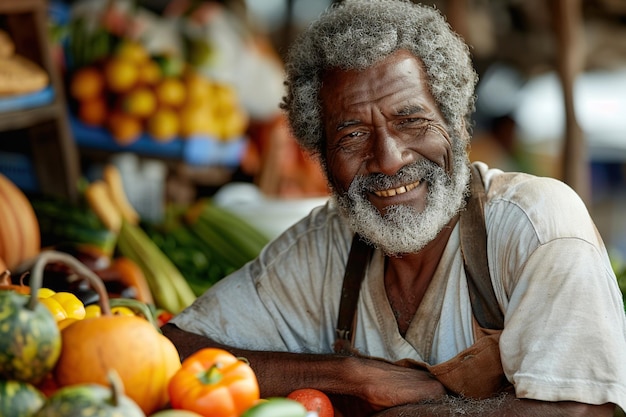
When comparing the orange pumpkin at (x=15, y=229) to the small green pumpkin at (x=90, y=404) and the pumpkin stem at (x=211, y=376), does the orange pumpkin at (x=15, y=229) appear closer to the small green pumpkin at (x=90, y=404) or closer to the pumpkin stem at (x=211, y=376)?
the pumpkin stem at (x=211, y=376)

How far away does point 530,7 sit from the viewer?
8500 mm

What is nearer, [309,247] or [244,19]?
[309,247]

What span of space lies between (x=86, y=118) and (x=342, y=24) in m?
3.57

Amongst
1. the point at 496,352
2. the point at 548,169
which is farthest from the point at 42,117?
the point at 548,169

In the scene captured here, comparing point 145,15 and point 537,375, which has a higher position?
Result: point 145,15

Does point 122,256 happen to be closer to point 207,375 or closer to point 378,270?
point 378,270

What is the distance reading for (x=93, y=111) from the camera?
573cm

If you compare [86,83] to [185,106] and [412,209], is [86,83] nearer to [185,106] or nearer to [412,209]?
[185,106]

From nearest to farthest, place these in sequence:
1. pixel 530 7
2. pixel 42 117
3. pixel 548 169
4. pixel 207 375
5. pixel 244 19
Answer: pixel 207 375 < pixel 42 117 < pixel 244 19 < pixel 530 7 < pixel 548 169

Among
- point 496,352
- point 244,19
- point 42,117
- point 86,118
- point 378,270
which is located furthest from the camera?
point 244,19

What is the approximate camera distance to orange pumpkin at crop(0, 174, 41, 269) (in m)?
3.79

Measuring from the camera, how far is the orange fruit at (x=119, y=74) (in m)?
5.69

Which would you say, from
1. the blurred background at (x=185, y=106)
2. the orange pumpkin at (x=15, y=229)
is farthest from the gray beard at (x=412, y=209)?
the blurred background at (x=185, y=106)

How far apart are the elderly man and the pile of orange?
10.00 ft
